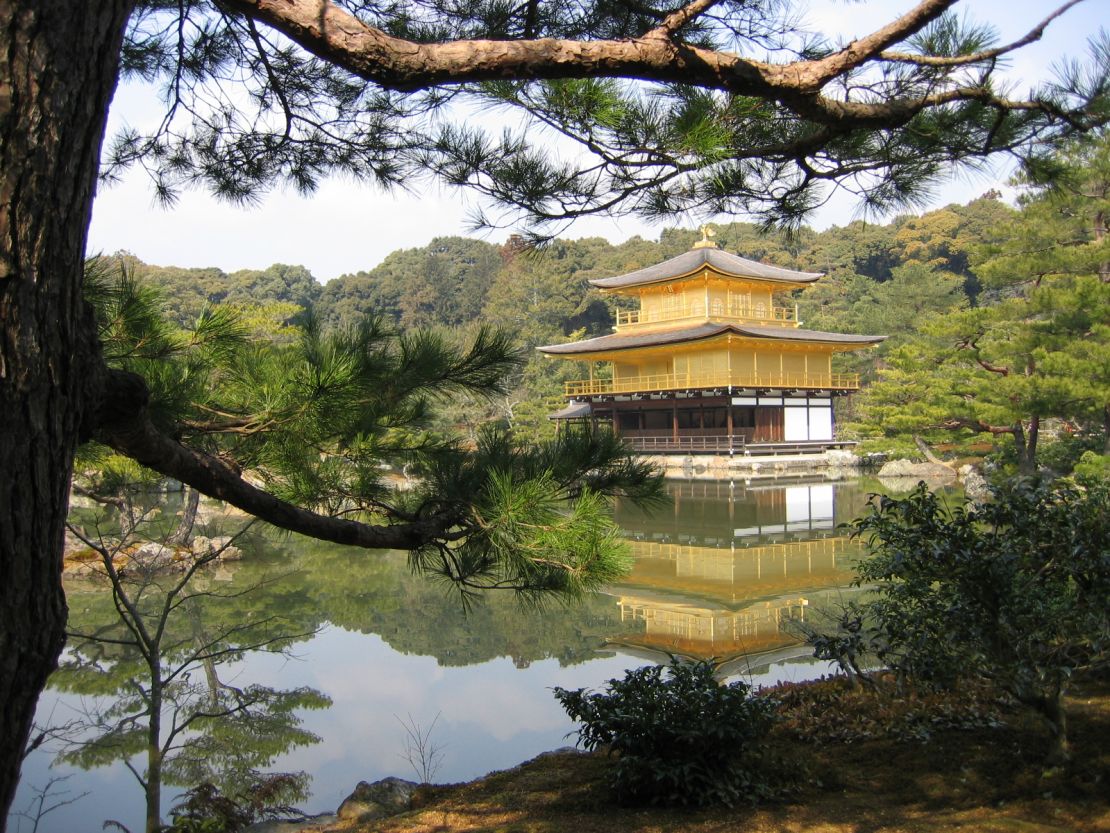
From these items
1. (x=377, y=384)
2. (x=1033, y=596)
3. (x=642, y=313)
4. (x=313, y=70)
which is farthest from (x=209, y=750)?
(x=642, y=313)

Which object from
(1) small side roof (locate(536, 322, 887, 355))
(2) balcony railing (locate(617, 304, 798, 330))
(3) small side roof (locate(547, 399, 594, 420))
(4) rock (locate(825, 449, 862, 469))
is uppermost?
(2) balcony railing (locate(617, 304, 798, 330))

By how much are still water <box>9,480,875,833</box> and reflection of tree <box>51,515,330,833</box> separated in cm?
5

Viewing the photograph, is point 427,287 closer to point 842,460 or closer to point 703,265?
point 703,265

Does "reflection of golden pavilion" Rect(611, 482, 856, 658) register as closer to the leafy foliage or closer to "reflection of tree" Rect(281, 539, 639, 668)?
"reflection of tree" Rect(281, 539, 639, 668)

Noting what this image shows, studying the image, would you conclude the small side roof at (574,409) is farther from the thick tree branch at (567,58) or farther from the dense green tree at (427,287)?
the thick tree branch at (567,58)

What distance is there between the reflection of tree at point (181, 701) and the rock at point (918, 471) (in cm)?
1107

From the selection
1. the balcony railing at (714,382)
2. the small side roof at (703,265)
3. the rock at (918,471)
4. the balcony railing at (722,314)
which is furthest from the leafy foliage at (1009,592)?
the balcony railing at (722,314)

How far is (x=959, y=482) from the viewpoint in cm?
1330

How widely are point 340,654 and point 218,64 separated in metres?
4.07

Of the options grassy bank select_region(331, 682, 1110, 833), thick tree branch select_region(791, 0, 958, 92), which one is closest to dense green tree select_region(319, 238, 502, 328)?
grassy bank select_region(331, 682, 1110, 833)

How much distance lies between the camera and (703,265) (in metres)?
17.2

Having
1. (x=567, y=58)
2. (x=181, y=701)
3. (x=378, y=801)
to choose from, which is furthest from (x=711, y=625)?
(x=567, y=58)

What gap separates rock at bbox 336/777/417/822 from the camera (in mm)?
2818

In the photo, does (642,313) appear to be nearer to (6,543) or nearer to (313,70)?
(313,70)
